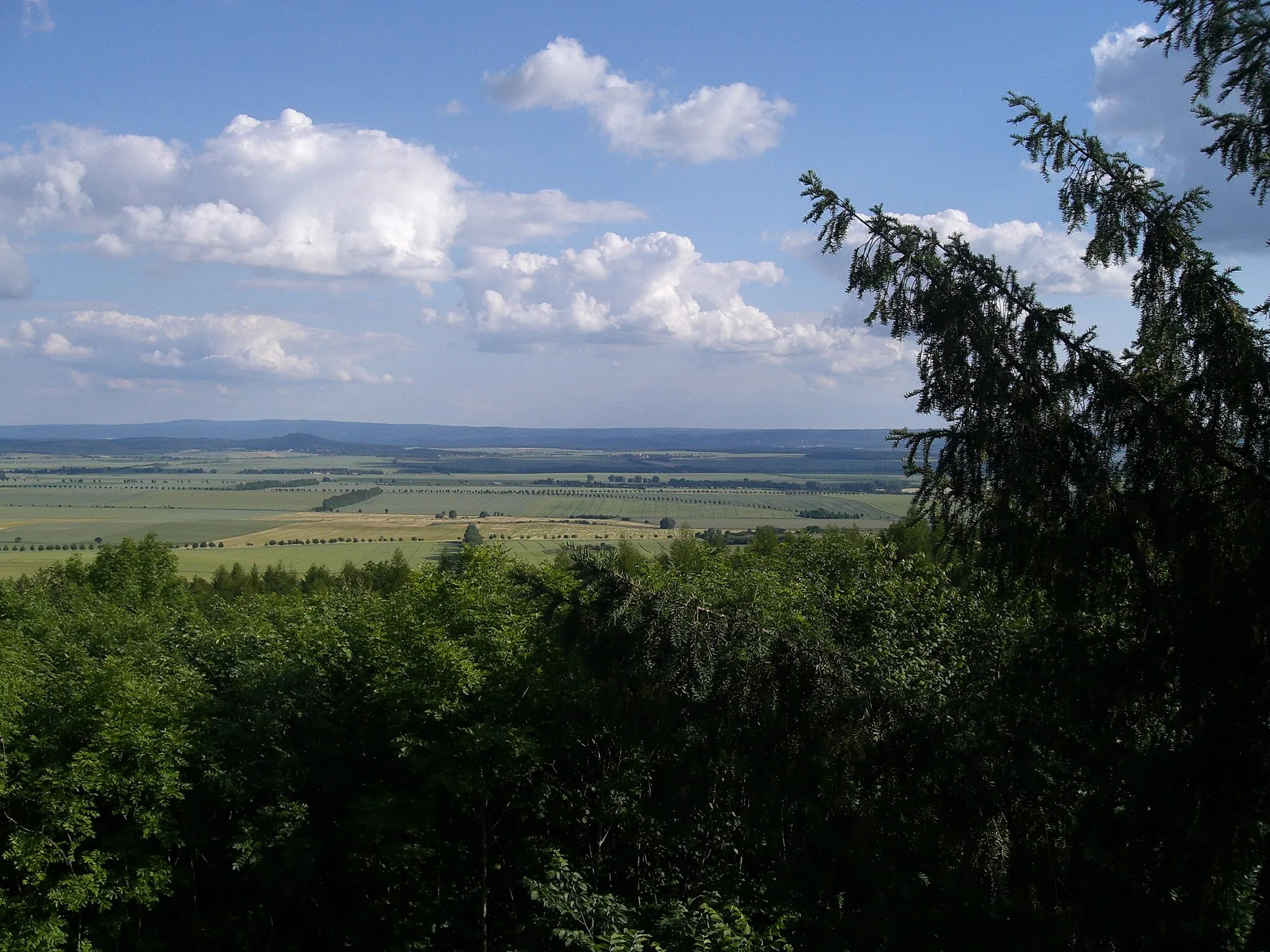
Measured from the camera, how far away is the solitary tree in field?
777 centimetres

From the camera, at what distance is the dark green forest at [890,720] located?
8.18 m

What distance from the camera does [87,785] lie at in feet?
52.2

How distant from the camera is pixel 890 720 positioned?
993 cm

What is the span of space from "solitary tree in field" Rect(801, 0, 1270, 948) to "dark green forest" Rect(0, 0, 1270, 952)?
33 mm

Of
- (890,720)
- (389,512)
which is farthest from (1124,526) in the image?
(389,512)

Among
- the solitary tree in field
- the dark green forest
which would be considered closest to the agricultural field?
the dark green forest

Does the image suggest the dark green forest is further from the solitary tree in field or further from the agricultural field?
the agricultural field

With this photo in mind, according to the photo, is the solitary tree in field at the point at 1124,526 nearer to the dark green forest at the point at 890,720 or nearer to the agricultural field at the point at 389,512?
the dark green forest at the point at 890,720

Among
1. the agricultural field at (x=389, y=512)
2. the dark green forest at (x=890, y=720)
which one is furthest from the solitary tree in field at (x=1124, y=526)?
the agricultural field at (x=389, y=512)

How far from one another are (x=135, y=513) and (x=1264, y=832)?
13286 cm

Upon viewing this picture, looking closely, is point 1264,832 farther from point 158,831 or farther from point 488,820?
point 158,831

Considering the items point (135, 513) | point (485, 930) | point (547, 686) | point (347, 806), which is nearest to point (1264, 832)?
point (547, 686)

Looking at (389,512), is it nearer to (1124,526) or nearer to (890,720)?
(890,720)

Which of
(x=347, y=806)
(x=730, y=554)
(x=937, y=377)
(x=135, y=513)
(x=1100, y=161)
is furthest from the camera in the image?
(x=135, y=513)
